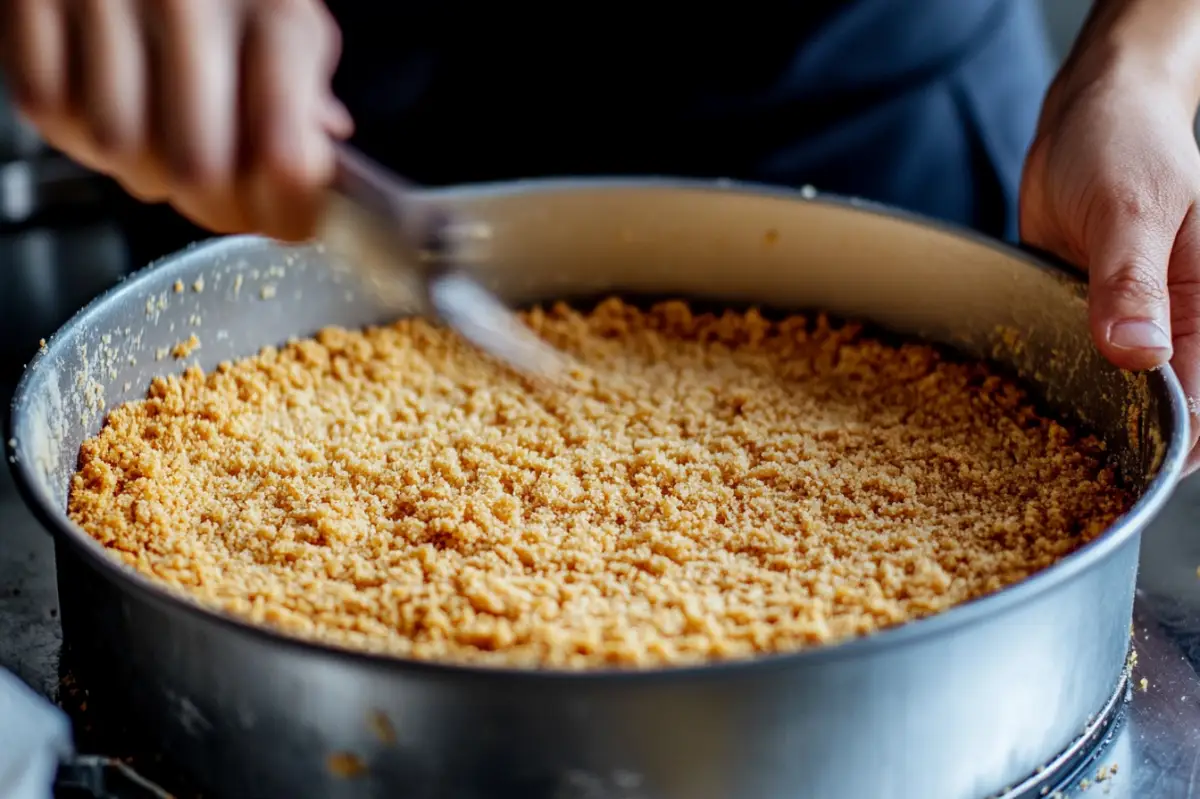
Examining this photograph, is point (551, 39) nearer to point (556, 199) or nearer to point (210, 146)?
point (556, 199)

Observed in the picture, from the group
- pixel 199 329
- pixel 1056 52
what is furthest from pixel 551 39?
pixel 1056 52

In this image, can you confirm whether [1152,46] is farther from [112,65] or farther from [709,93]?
[112,65]

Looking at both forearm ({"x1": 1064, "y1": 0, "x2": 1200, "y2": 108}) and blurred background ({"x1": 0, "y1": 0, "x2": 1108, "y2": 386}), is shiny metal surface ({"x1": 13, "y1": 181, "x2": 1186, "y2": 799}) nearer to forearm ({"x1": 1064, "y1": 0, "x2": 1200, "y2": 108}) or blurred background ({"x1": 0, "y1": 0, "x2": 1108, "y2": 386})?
forearm ({"x1": 1064, "y1": 0, "x2": 1200, "y2": 108})

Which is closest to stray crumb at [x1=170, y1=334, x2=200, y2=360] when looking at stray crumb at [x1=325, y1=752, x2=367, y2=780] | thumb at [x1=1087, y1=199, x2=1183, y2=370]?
stray crumb at [x1=325, y1=752, x2=367, y2=780]

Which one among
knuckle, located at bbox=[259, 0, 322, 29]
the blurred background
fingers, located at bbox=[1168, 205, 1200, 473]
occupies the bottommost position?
the blurred background

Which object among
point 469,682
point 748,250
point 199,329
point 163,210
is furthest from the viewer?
point 163,210

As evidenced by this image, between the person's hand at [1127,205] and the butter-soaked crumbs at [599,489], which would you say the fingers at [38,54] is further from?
the person's hand at [1127,205]
